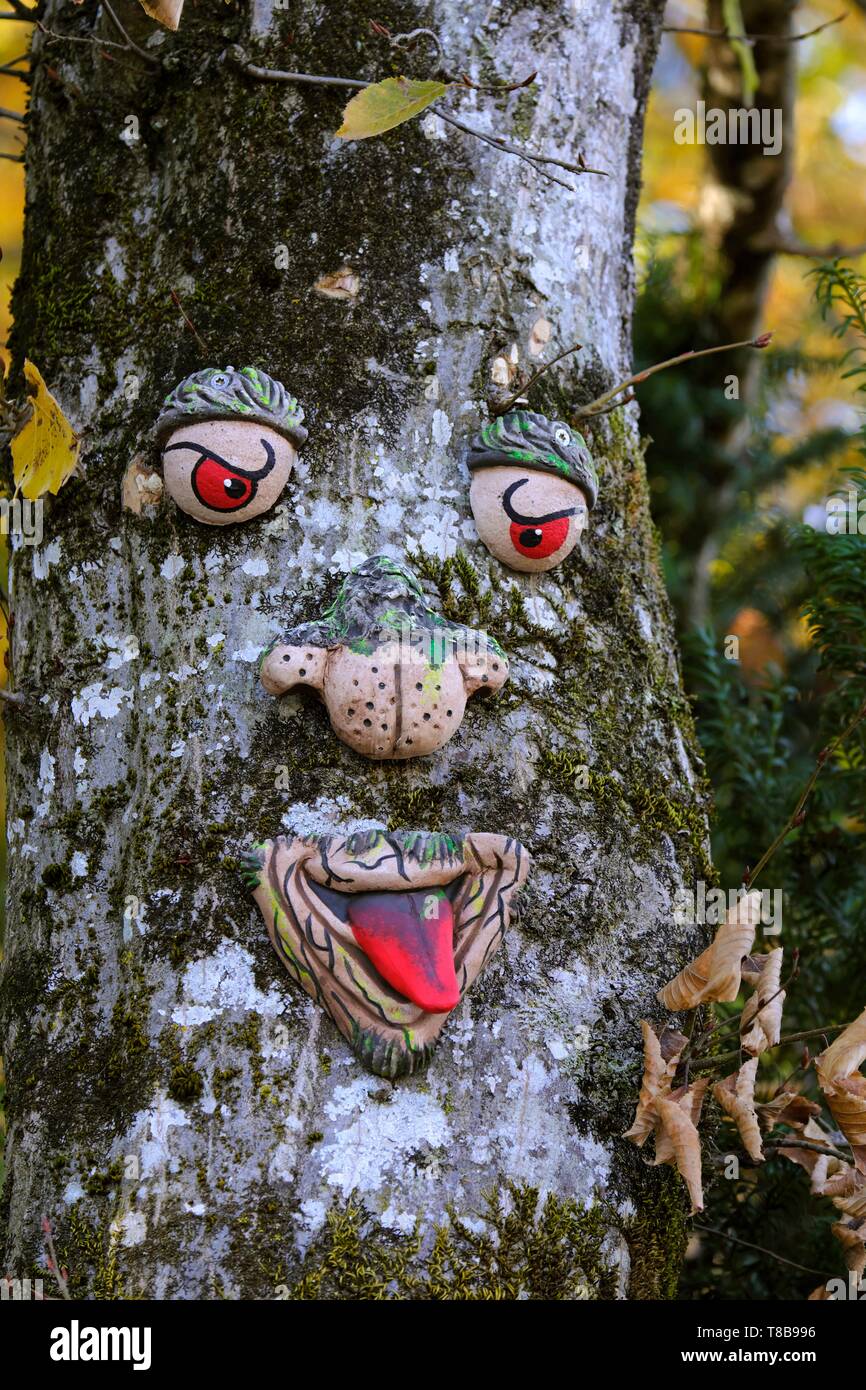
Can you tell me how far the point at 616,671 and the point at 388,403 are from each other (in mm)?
584

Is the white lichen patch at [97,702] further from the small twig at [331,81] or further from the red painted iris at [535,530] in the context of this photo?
the small twig at [331,81]

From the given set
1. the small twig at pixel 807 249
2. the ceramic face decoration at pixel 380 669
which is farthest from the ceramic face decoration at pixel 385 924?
the small twig at pixel 807 249

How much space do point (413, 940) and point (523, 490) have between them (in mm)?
752

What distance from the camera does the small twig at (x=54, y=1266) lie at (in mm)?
1696

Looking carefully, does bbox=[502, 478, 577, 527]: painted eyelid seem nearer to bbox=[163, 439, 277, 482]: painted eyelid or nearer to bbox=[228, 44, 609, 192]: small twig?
bbox=[163, 439, 277, 482]: painted eyelid

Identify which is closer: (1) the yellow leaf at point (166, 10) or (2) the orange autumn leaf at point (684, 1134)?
(2) the orange autumn leaf at point (684, 1134)

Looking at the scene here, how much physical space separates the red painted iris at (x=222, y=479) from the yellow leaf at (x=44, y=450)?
199mm

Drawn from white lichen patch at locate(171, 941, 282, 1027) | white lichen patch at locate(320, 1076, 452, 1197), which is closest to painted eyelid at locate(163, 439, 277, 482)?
white lichen patch at locate(171, 941, 282, 1027)

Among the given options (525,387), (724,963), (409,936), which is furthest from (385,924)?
(525,387)

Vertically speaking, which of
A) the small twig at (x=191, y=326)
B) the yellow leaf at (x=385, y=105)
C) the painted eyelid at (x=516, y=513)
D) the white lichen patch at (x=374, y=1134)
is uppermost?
the yellow leaf at (x=385, y=105)

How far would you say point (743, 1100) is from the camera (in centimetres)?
185

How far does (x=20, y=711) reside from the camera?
2.20 m

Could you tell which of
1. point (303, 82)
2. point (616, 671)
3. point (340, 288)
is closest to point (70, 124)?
point (303, 82)

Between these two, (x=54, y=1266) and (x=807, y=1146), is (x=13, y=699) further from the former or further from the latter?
(x=807, y=1146)
